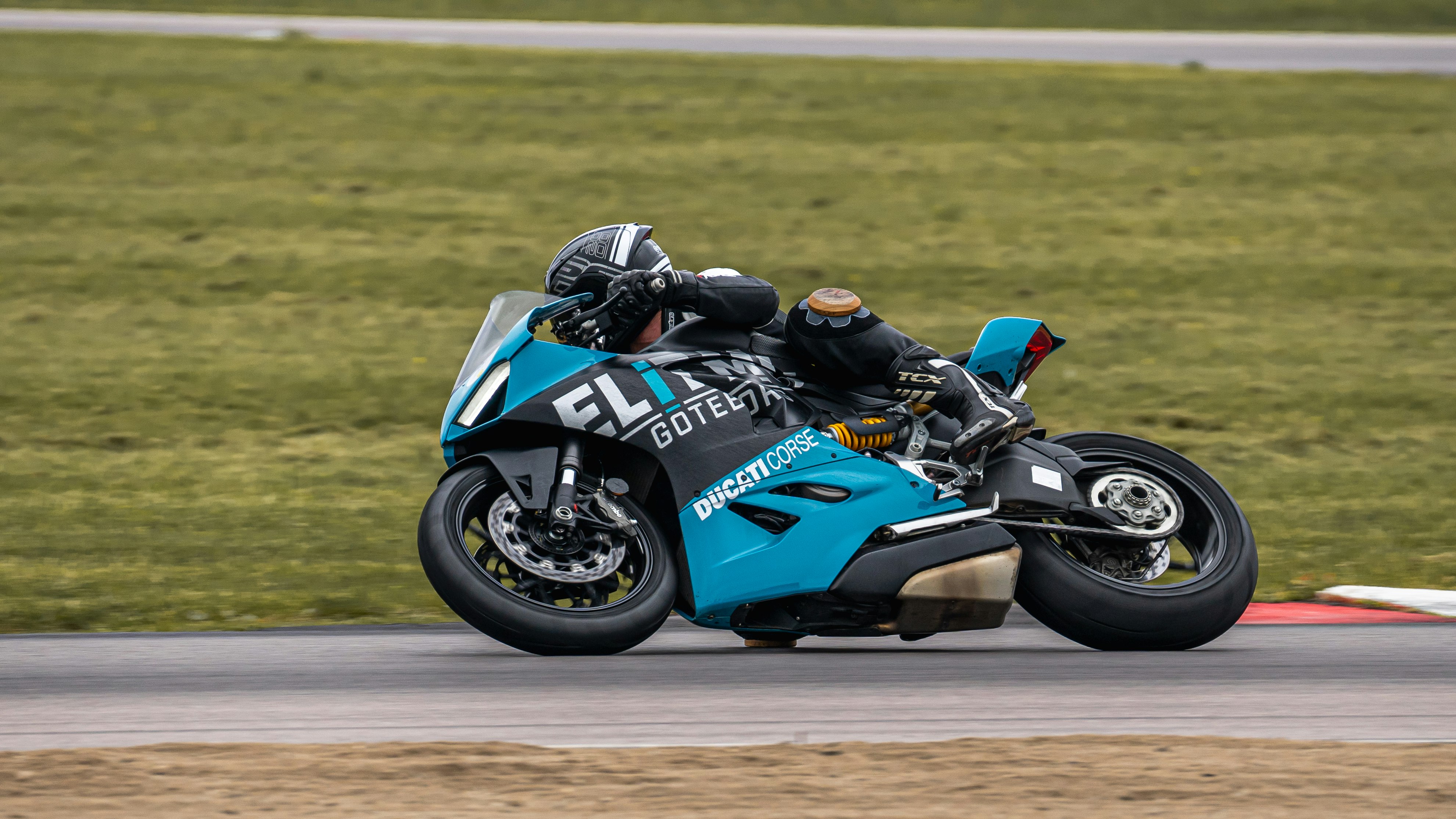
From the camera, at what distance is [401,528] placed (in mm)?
9094

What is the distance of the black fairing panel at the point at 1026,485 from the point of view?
5961 millimetres

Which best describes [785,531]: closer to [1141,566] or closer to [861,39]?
[1141,566]

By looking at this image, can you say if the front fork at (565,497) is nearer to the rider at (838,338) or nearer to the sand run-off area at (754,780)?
the rider at (838,338)

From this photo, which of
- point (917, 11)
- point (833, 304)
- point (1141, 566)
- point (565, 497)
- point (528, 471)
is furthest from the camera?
point (917, 11)

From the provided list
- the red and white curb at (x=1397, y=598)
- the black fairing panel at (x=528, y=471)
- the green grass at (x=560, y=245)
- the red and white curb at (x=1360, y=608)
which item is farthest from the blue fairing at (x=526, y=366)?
the red and white curb at (x=1397, y=598)

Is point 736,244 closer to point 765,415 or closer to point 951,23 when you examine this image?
point 765,415

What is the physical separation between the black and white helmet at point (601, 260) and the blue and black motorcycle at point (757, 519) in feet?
0.59

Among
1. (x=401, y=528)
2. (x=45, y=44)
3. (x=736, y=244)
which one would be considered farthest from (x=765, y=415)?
(x=45, y=44)

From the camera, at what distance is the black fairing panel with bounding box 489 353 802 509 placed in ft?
19.0

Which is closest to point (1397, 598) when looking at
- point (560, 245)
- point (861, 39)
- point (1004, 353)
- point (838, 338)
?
point (1004, 353)

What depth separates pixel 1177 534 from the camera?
613cm

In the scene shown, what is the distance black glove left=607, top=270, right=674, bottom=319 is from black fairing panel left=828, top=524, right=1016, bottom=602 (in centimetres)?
116

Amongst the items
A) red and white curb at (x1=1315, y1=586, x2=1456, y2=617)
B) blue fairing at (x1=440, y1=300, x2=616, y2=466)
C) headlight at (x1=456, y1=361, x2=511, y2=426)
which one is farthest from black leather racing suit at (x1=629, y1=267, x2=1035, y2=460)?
red and white curb at (x1=1315, y1=586, x2=1456, y2=617)

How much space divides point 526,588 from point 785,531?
927 mm
